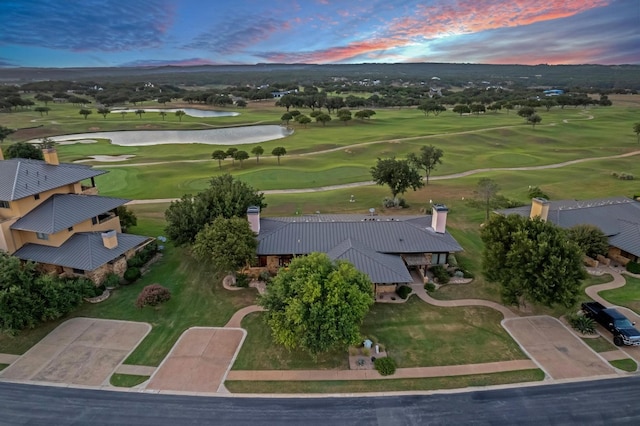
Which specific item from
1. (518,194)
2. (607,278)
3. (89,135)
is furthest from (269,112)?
(607,278)

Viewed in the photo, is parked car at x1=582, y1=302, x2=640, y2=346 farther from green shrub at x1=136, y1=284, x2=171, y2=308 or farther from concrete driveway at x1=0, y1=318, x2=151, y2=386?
concrete driveway at x1=0, y1=318, x2=151, y2=386

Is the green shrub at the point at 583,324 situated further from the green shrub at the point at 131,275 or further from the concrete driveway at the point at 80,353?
the green shrub at the point at 131,275

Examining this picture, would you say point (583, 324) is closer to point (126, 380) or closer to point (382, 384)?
point (382, 384)

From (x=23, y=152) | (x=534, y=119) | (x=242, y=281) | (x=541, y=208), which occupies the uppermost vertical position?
(x=534, y=119)

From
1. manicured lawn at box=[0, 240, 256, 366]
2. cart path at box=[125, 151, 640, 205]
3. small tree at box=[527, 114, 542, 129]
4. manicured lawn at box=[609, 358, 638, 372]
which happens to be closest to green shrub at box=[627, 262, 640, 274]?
manicured lawn at box=[609, 358, 638, 372]

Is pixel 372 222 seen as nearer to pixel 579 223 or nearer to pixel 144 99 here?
pixel 579 223

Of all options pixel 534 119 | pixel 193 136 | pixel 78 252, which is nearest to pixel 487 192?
pixel 78 252
